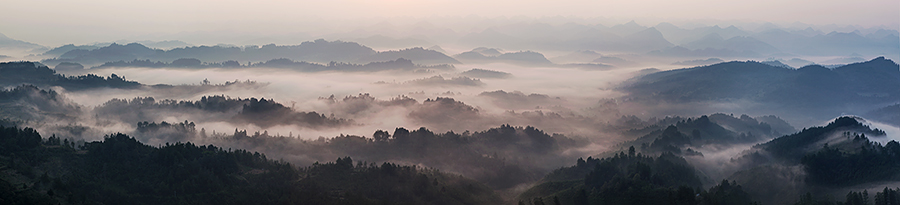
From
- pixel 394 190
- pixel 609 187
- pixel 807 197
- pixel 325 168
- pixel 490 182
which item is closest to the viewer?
pixel 807 197

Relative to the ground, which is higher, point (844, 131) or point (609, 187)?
point (844, 131)

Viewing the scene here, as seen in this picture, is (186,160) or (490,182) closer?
(186,160)

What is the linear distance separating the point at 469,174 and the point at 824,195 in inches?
4299

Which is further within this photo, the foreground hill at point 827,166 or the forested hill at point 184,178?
the foreground hill at point 827,166

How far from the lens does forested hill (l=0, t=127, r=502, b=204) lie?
4624 inches

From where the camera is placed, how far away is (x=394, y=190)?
145 m

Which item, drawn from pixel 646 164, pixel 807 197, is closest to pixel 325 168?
pixel 646 164

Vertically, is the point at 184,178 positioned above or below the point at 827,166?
below

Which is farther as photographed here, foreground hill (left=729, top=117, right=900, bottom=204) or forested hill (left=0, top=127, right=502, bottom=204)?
foreground hill (left=729, top=117, right=900, bottom=204)

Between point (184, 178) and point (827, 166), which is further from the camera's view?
point (827, 166)

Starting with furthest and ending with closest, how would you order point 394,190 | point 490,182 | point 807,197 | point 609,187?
point 490,182, point 394,190, point 609,187, point 807,197

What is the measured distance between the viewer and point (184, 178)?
131m

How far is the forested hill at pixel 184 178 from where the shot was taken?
385 ft

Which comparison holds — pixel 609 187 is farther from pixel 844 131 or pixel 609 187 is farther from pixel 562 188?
pixel 844 131
